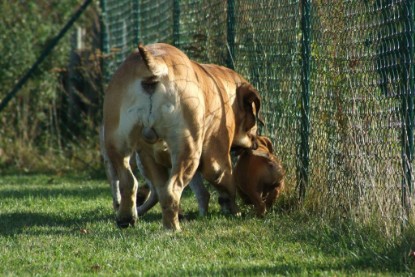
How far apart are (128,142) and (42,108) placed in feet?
27.3

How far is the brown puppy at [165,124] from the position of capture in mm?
6738

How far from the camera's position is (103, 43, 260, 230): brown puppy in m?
6.74

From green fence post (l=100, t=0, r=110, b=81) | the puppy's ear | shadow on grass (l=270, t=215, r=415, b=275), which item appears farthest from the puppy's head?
green fence post (l=100, t=0, r=110, b=81)

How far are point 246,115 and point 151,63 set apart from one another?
6.38 feet

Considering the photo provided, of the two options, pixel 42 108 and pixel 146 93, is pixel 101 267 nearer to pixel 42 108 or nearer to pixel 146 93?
pixel 146 93

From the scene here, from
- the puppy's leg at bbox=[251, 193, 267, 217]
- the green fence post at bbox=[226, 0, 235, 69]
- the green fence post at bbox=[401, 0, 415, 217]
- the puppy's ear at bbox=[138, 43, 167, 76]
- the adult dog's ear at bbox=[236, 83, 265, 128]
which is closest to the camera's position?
the green fence post at bbox=[401, 0, 415, 217]

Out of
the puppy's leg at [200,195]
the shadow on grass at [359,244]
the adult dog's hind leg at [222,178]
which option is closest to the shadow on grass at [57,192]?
the puppy's leg at [200,195]

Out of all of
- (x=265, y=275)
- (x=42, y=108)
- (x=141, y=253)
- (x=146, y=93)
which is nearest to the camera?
(x=265, y=275)

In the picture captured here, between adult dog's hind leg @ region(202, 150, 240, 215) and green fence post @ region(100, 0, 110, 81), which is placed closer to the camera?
adult dog's hind leg @ region(202, 150, 240, 215)

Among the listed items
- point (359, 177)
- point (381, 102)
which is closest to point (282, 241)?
point (359, 177)

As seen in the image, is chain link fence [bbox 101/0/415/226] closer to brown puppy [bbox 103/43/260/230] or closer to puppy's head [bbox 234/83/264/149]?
puppy's head [bbox 234/83/264/149]

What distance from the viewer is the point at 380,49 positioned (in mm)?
6742

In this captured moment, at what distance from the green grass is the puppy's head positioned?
0.62 metres

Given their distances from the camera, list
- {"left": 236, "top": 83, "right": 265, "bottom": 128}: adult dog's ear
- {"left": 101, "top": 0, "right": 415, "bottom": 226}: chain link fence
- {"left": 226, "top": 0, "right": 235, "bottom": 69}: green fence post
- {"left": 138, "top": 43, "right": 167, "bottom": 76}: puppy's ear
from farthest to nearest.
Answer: {"left": 226, "top": 0, "right": 235, "bottom": 69}: green fence post, {"left": 236, "top": 83, "right": 265, "bottom": 128}: adult dog's ear, {"left": 138, "top": 43, "right": 167, "bottom": 76}: puppy's ear, {"left": 101, "top": 0, "right": 415, "bottom": 226}: chain link fence
